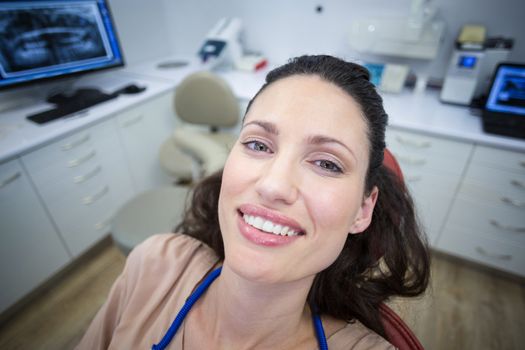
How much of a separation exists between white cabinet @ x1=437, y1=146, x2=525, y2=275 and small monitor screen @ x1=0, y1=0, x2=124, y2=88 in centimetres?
248

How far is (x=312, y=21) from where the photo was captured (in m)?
2.27

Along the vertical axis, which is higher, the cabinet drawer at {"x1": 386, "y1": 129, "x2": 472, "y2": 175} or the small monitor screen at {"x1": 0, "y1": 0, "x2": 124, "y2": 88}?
the small monitor screen at {"x1": 0, "y1": 0, "x2": 124, "y2": 88}

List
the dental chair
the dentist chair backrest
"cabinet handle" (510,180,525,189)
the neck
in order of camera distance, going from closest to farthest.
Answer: the neck, the dental chair, "cabinet handle" (510,180,525,189), the dentist chair backrest

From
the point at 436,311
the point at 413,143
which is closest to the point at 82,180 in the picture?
the point at 413,143

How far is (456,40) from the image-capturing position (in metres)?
1.82

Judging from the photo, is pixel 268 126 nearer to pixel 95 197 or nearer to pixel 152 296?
pixel 152 296

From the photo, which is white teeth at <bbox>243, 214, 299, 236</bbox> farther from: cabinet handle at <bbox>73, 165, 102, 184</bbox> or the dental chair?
cabinet handle at <bbox>73, 165, 102, 184</bbox>

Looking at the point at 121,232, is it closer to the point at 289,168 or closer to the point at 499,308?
the point at 289,168

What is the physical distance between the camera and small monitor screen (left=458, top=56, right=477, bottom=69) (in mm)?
1675

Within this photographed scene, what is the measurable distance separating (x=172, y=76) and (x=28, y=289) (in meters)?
1.80

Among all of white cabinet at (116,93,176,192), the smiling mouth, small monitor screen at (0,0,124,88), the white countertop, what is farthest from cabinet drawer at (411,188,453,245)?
small monitor screen at (0,0,124,88)

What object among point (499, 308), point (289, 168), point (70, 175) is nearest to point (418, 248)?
point (289, 168)

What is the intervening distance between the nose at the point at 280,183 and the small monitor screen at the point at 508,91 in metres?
1.67

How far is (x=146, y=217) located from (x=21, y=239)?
Answer: 0.76 meters
